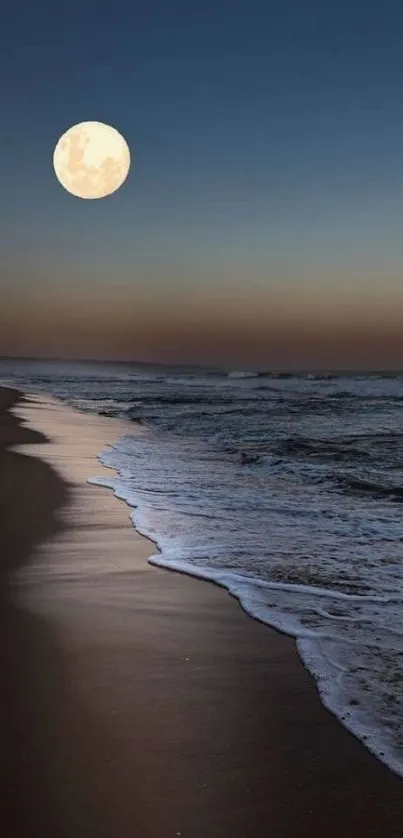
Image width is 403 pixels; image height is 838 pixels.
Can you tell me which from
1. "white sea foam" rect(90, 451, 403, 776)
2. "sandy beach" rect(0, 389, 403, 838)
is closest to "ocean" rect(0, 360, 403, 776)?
"white sea foam" rect(90, 451, 403, 776)

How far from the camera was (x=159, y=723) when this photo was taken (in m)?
2.93

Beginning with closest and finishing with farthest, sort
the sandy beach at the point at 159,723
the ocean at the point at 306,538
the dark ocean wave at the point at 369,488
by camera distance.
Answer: the sandy beach at the point at 159,723, the ocean at the point at 306,538, the dark ocean wave at the point at 369,488

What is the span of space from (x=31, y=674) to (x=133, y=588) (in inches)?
60.4

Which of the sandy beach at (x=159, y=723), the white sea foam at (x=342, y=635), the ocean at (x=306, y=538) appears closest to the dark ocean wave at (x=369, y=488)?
the ocean at (x=306, y=538)

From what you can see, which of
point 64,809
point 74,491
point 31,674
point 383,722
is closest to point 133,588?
point 31,674

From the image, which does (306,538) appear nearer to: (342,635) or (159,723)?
(342,635)

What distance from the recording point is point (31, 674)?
3.34 meters

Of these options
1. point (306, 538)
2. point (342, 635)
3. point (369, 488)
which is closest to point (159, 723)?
point (342, 635)

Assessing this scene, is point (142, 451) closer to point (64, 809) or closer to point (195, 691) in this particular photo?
point (195, 691)

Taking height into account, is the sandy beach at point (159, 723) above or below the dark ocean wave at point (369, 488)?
above

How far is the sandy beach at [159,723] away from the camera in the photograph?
7.63 ft

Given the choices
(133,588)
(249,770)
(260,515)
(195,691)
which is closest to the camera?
(249,770)

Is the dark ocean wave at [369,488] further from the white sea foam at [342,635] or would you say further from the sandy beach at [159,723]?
the sandy beach at [159,723]

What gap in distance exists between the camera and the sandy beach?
7.63ft
